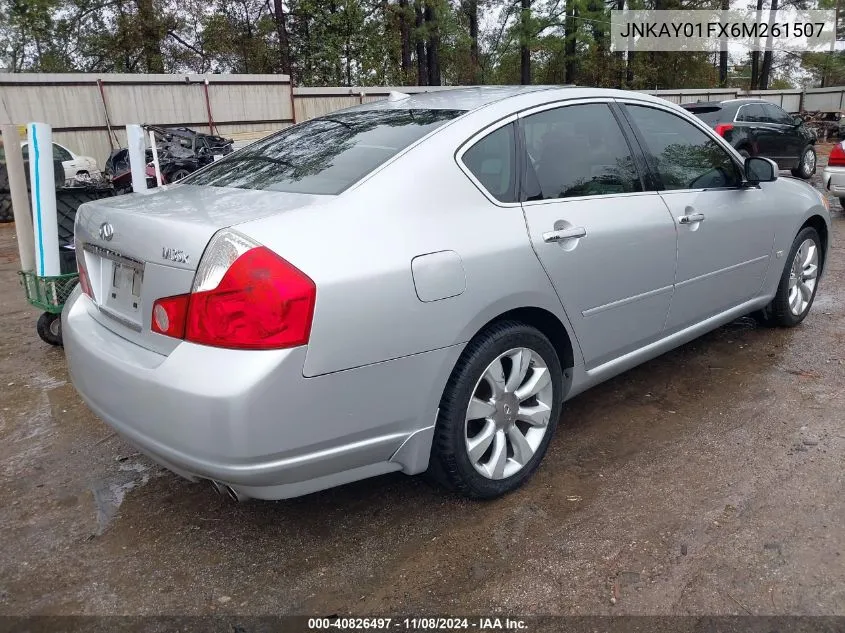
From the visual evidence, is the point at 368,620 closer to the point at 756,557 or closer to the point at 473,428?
the point at 473,428

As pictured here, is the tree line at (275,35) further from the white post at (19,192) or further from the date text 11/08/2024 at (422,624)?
the date text 11/08/2024 at (422,624)

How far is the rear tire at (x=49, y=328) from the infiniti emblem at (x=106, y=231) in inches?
107

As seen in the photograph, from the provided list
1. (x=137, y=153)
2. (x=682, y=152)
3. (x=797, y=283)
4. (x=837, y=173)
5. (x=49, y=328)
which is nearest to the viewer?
(x=682, y=152)

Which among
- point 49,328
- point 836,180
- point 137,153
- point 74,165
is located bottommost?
point 49,328

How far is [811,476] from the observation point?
114 inches

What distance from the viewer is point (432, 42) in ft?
93.2

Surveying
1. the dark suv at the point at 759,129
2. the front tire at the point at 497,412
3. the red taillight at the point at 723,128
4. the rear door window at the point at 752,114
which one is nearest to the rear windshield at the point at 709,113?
the dark suv at the point at 759,129

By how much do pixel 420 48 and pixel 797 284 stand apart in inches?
1074

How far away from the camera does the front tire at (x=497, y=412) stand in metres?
2.49

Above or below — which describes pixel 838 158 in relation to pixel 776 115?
below

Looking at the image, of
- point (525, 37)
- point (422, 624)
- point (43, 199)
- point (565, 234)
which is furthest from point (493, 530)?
point (525, 37)

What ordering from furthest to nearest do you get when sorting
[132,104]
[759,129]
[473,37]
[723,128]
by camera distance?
[473,37]
[132,104]
[759,129]
[723,128]

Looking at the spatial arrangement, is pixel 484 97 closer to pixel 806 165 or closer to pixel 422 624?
pixel 422 624

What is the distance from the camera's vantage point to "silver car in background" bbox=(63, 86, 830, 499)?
6.77 ft
